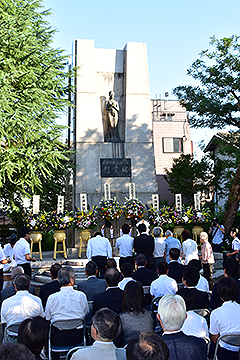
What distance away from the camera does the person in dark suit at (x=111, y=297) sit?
4.56 m

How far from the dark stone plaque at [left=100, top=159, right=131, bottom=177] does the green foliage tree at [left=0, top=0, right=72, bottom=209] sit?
167cm

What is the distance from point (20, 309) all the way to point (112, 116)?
10519mm

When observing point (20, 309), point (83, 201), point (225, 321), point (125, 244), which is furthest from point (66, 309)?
point (83, 201)

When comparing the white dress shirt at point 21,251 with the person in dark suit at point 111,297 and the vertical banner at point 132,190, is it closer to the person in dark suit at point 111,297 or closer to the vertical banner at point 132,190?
the person in dark suit at point 111,297

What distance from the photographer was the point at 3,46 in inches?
546

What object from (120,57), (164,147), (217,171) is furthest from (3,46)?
(164,147)

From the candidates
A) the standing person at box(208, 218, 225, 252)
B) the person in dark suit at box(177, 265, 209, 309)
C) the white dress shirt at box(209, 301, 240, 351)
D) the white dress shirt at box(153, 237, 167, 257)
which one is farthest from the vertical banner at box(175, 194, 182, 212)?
the white dress shirt at box(209, 301, 240, 351)

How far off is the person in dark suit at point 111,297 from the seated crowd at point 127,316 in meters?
0.01

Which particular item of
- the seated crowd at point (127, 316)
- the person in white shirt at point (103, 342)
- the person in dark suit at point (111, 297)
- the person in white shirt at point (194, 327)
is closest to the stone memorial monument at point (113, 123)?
the seated crowd at point (127, 316)

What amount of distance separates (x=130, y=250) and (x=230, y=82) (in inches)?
332

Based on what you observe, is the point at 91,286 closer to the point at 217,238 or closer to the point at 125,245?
the point at 125,245

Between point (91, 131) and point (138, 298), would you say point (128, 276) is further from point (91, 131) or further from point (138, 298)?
point (91, 131)

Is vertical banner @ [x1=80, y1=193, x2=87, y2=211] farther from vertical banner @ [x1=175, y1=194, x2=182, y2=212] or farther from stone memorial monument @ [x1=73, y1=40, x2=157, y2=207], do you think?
vertical banner @ [x1=175, y1=194, x2=182, y2=212]

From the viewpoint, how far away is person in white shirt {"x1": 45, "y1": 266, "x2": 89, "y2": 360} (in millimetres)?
4121
